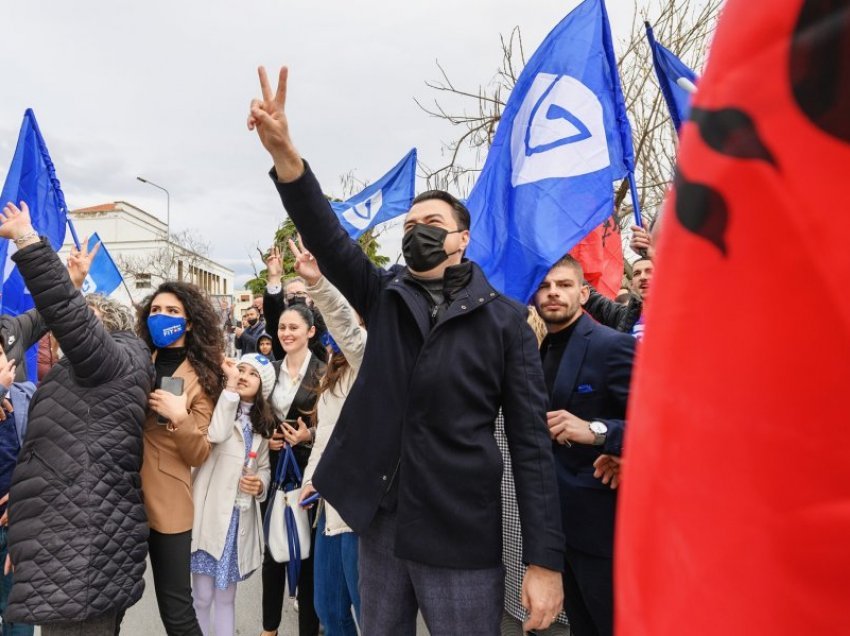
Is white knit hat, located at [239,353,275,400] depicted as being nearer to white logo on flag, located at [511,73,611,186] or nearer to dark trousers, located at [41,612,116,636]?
dark trousers, located at [41,612,116,636]

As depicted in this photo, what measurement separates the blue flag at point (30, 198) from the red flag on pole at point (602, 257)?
11.8ft

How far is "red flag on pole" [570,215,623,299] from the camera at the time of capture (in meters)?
4.11

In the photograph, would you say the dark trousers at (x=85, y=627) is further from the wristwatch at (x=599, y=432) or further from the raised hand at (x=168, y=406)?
the wristwatch at (x=599, y=432)

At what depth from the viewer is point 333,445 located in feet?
6.39

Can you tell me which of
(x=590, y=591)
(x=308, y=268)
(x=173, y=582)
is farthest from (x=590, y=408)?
(x=173, y=582)

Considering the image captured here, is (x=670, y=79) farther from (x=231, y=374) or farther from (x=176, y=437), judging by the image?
(x=176, y=437)

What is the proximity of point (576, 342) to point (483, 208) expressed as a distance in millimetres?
1566

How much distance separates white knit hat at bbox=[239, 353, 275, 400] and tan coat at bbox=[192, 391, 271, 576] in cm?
31

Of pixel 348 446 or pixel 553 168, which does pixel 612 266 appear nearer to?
pixel 553 168

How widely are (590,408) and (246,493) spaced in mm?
2020

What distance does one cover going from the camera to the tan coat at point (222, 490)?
10.1ft

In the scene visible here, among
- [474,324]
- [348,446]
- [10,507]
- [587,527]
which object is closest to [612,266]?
[587,527]

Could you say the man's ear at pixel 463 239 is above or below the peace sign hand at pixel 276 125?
below

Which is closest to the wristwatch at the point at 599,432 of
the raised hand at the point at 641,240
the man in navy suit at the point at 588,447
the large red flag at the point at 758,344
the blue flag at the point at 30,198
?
the man in navy suit at the point at 588,447
